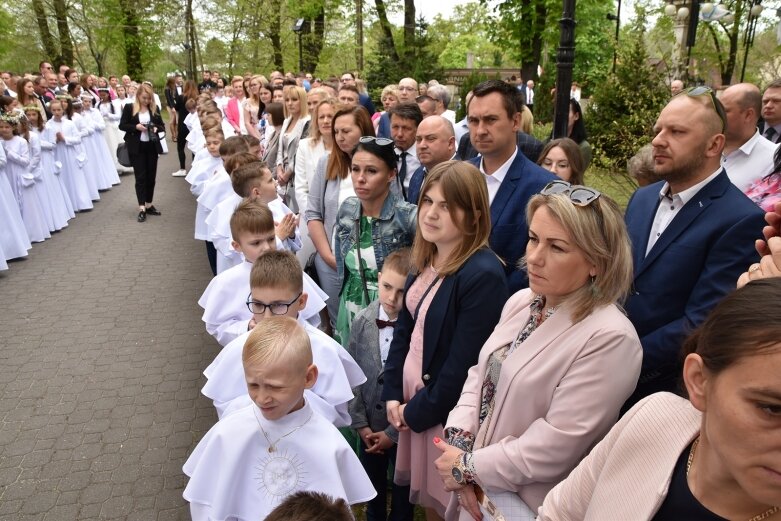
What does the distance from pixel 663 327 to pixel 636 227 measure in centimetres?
63

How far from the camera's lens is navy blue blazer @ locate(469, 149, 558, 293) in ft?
11.1

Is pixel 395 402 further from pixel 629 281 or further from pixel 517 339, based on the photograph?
pixel 629 281

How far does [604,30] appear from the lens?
47.9m

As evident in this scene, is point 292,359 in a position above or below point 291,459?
above

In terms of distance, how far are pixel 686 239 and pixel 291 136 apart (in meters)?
5.64

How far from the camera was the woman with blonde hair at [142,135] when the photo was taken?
10914mm

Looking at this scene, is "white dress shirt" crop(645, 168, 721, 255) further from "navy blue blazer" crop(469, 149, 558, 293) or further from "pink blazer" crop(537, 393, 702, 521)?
"pink blazer" crop(537, 393, 702, 521)

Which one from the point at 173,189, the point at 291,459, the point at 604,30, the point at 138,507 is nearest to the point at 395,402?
the point at 291,459

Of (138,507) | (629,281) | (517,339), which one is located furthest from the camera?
(138,507)

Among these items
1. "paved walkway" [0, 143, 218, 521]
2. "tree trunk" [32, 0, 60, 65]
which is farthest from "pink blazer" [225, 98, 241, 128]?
"tree trunk" [32, 0, 60, 65]

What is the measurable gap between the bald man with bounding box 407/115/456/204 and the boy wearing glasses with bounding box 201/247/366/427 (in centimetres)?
176

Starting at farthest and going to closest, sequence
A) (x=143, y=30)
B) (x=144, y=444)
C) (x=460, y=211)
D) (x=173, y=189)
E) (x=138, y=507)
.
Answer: (x=143, y=30) < (x=173, y=189) < (x=144, y=444) < (x=138, y=507) < (x=460, y=211)

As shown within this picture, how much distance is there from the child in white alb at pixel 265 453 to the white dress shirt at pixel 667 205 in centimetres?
180

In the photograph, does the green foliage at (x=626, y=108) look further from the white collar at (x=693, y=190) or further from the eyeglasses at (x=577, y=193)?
the eyeglasses at (x=577, y=193)
